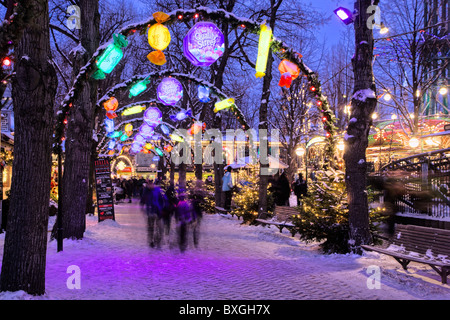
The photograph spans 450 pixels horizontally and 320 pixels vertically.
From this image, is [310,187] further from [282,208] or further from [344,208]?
[282,208]

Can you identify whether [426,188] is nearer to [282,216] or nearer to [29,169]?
[282,216]

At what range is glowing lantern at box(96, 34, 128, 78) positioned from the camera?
784cm

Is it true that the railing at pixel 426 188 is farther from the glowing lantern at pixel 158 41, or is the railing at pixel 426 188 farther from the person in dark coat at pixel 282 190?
the glowing lantern at pixel 158 41

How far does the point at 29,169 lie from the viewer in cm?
485

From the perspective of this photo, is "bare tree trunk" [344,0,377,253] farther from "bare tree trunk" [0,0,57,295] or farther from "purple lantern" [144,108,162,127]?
"purple lantern" [144,108,162,127]

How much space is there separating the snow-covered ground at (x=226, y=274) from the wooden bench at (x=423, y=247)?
0.89ft

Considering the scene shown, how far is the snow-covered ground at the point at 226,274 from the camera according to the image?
5.73m

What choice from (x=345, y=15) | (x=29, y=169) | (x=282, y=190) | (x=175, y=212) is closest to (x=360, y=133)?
(x=345, y=15)

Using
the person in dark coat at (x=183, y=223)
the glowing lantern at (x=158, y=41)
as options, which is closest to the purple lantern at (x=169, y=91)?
the glowing lantern at (x=158, y=41)

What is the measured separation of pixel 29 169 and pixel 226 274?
3.72 meters

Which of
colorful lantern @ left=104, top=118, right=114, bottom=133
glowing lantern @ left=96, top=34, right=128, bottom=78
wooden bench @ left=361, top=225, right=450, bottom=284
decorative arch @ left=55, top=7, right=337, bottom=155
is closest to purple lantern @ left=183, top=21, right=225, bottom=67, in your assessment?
decorative arch @ left=55, top=7, right=337, bottom=155

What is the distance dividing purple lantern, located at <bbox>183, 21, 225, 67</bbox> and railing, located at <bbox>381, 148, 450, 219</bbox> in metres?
7.91

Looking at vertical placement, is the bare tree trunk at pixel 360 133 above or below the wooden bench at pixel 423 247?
above

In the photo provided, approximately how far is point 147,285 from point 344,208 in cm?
502
